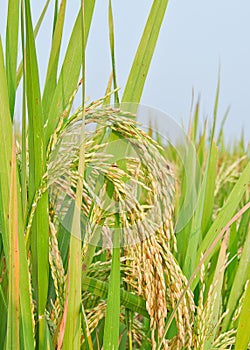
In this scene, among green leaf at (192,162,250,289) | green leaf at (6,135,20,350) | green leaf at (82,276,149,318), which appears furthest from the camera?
green leaf at (192,162,250,289)

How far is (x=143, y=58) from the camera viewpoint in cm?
85

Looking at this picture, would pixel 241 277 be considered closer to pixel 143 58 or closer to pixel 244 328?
pixel 244 328

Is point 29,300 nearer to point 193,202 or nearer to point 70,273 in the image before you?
point 70,273

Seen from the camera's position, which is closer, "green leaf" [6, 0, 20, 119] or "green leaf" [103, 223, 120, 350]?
"green leaf" [103, 223, 120, 350]

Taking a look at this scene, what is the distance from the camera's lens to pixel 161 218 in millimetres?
676

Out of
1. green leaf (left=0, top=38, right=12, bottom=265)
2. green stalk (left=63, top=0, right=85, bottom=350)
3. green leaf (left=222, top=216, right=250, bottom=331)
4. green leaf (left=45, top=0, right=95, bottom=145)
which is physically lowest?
green leaf (left=222, top=216, right=250, bottom=331)

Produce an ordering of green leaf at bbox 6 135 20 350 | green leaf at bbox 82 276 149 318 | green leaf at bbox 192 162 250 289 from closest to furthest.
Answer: green leaf at bbox 6 135 20 350 → green leaf at bbox 82 276 149 318 → green leaf at bbox 192 162 250 289

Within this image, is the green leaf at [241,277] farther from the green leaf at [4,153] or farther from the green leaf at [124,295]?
the green leaf at [4,153]

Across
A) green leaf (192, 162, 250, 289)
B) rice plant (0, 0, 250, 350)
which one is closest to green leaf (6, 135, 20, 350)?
rice plant (0, 0, 250, 350)

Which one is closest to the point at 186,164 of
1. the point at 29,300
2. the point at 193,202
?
the point at 193,202

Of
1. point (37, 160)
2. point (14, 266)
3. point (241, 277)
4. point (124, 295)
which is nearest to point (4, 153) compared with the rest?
point (37, 160)

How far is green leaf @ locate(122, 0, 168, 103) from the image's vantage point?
844 millimetres

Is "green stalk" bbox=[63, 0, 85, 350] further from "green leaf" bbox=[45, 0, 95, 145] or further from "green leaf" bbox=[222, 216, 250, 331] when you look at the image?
"green leaf" bbox=[222, 216, 250, 331]

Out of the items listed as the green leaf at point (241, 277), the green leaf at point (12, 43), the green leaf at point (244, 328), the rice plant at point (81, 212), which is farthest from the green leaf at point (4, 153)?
the green leaf at point (241, 277)
